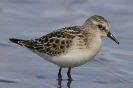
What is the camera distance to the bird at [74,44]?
1141cm

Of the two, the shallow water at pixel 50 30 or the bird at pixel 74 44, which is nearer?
the bird at pixel 74 44

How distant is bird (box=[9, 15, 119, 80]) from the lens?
11.4 meters

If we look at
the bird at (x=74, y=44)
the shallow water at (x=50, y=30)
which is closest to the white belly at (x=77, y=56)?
the bird at (x=74, y=44)

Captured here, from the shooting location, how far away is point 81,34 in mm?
11617

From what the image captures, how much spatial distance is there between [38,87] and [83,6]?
20.1 ft

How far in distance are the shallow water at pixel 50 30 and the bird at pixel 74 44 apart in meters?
0.57

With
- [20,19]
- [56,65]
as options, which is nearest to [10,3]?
[20,19]

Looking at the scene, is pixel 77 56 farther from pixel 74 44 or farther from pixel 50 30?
pixel 50 30

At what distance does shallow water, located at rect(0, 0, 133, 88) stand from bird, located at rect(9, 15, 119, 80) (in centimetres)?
57

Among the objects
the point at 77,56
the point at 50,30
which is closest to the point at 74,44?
the point at 77,56

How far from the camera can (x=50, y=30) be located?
15000 mm

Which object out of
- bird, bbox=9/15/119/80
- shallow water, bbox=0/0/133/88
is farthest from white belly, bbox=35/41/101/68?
shallow water, bbox=0/0/133/88

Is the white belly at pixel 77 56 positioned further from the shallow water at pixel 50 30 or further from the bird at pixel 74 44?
the shallow water at pixel 50 30

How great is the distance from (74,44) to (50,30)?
361 cm
